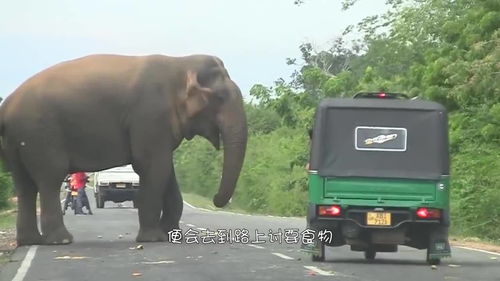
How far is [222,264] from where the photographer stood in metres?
15.3

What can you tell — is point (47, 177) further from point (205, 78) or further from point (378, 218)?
point (378, 218)

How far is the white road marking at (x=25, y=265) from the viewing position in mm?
13957

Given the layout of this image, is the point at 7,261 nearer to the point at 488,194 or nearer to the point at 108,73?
the point at 108,73

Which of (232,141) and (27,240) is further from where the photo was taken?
(232,141)

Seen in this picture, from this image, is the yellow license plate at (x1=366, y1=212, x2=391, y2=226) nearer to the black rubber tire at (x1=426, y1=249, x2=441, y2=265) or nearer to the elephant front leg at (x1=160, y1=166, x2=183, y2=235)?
the black rubber tire at (x1=426, y1=249, x2=441, y2=265)

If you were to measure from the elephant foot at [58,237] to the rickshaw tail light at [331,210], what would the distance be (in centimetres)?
622

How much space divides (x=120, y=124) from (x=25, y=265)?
550cm

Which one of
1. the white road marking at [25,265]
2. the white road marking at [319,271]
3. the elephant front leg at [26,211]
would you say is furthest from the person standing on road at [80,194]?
the white road marking at [319,271]

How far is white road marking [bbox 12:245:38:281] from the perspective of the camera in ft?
45.8

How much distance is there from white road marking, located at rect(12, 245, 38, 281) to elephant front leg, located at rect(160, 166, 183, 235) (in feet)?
9.43

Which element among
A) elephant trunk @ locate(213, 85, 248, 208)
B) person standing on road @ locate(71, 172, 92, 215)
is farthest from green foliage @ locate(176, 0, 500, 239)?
person standing on road @ locate(71, 172, 92, 215)

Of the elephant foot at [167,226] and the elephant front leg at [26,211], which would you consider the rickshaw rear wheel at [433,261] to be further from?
the elephant front leg at [26,211]

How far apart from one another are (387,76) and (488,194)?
785 inches

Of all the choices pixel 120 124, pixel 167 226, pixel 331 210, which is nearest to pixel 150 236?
pixel 167 226
